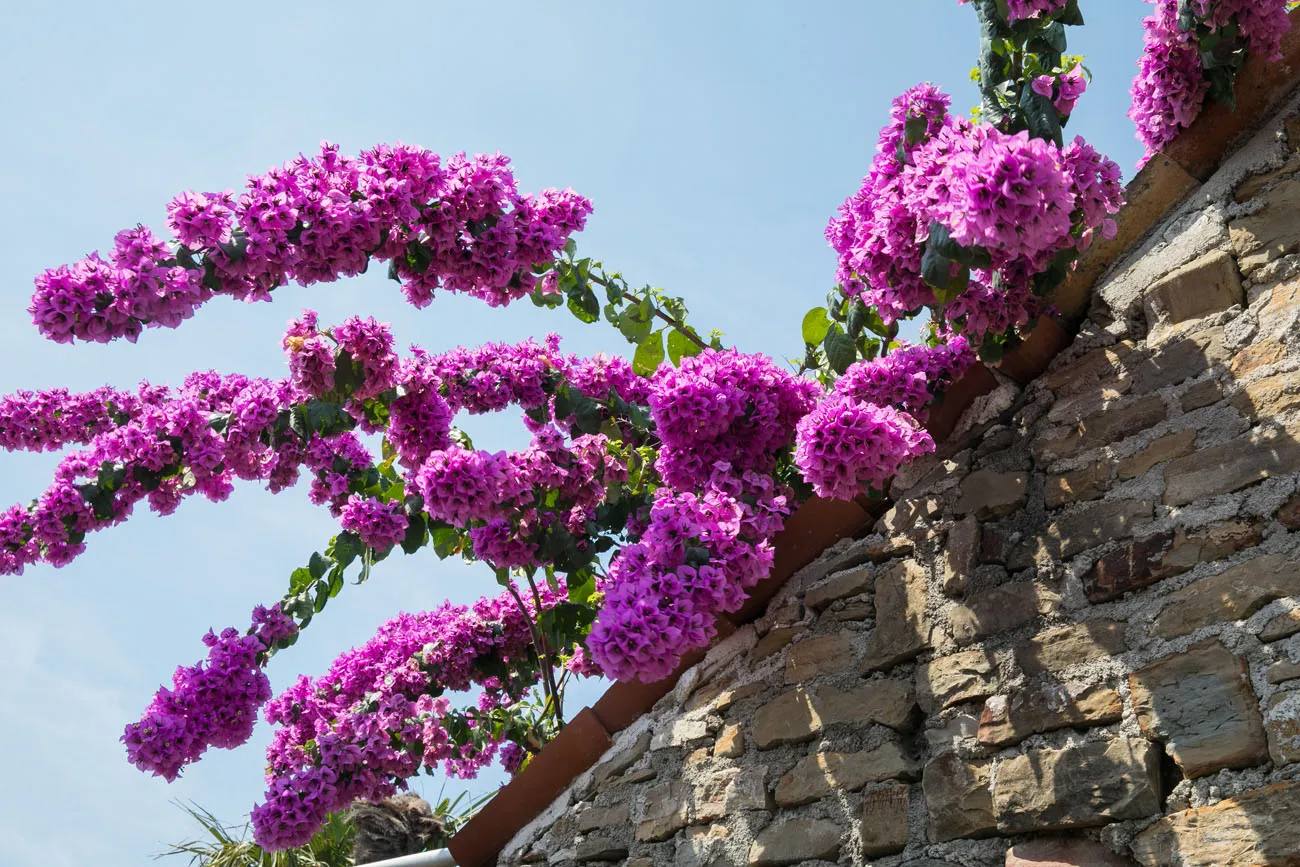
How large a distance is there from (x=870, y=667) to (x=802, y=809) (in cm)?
35

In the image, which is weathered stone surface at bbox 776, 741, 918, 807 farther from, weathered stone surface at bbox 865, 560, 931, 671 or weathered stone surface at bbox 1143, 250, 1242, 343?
weathered stone surface at bbox 1143, 250, 1242, 343

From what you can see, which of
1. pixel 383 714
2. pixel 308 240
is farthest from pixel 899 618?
pixel 383 714

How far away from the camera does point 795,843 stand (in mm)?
2512

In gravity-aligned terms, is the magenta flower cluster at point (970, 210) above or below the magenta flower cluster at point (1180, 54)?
below

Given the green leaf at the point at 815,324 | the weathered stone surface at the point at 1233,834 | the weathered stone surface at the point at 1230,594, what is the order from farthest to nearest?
the green leaf at the point at 815,324
the weathered stone surface at the point at 1230,594
the weathered stone surface at the point at 1233,834

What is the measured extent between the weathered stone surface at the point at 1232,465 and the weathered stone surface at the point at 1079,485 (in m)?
0.15

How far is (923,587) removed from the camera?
8.80 feet

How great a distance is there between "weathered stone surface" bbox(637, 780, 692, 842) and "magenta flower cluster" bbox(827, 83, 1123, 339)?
1.31 meters

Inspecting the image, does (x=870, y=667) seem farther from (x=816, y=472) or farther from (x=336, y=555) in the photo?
(x=336, y=555)

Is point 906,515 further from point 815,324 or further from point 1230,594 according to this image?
point 815,324

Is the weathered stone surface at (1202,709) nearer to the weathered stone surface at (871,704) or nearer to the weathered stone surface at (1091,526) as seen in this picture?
the weathered stone surface at (1091,526)

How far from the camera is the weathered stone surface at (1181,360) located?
2.52 m

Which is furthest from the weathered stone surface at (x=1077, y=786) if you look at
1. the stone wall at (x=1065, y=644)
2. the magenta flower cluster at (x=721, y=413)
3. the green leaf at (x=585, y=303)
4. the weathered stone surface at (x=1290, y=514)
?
the green leaf at (x=585, y=303)

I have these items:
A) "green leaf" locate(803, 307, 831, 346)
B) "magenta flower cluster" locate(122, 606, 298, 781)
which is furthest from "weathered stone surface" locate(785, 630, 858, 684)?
"magenta flower cluster" locate(122, 606, 298, 781)
